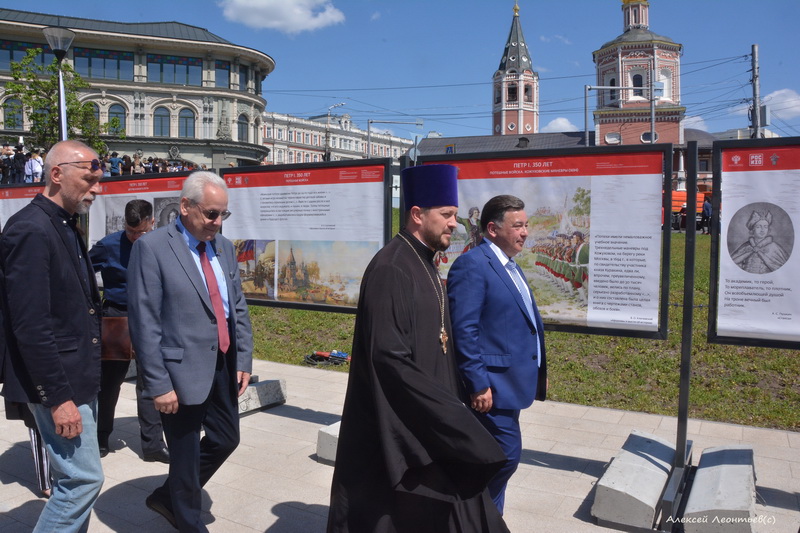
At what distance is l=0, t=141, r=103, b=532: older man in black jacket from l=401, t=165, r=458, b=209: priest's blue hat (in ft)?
5.17

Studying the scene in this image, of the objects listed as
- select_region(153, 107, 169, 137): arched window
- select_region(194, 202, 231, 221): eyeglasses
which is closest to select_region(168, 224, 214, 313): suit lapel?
select_region(194, 202, 231, 221): eyeglasses

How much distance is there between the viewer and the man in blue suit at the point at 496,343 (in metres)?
3.59

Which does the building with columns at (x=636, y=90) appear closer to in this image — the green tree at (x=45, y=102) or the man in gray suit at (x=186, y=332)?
the green tree at (x=45, y=102)

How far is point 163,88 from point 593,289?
66493 millimetres

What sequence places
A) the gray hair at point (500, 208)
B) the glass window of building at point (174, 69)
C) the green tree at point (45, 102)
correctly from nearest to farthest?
1. the gray hair at point (500, 208)
2. the green tree at point (45, 102)
3. the glass window of building at point (174, 69)

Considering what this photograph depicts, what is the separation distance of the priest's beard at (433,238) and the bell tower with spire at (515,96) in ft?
384

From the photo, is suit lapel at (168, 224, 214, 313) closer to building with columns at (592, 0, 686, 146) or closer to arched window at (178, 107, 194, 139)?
arched window at (178, 107, 194, 139)

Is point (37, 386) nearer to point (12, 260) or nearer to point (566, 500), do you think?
point (12, 260)

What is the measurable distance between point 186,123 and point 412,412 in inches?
2675

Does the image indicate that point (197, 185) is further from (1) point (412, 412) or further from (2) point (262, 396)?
(2) point (262, 396)

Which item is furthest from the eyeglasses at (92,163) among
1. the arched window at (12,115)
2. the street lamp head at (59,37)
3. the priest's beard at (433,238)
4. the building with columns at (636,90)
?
the building with columns at (636,90)

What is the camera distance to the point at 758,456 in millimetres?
5477

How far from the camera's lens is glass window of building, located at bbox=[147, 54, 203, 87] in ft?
214

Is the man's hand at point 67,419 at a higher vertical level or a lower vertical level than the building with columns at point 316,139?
lower
